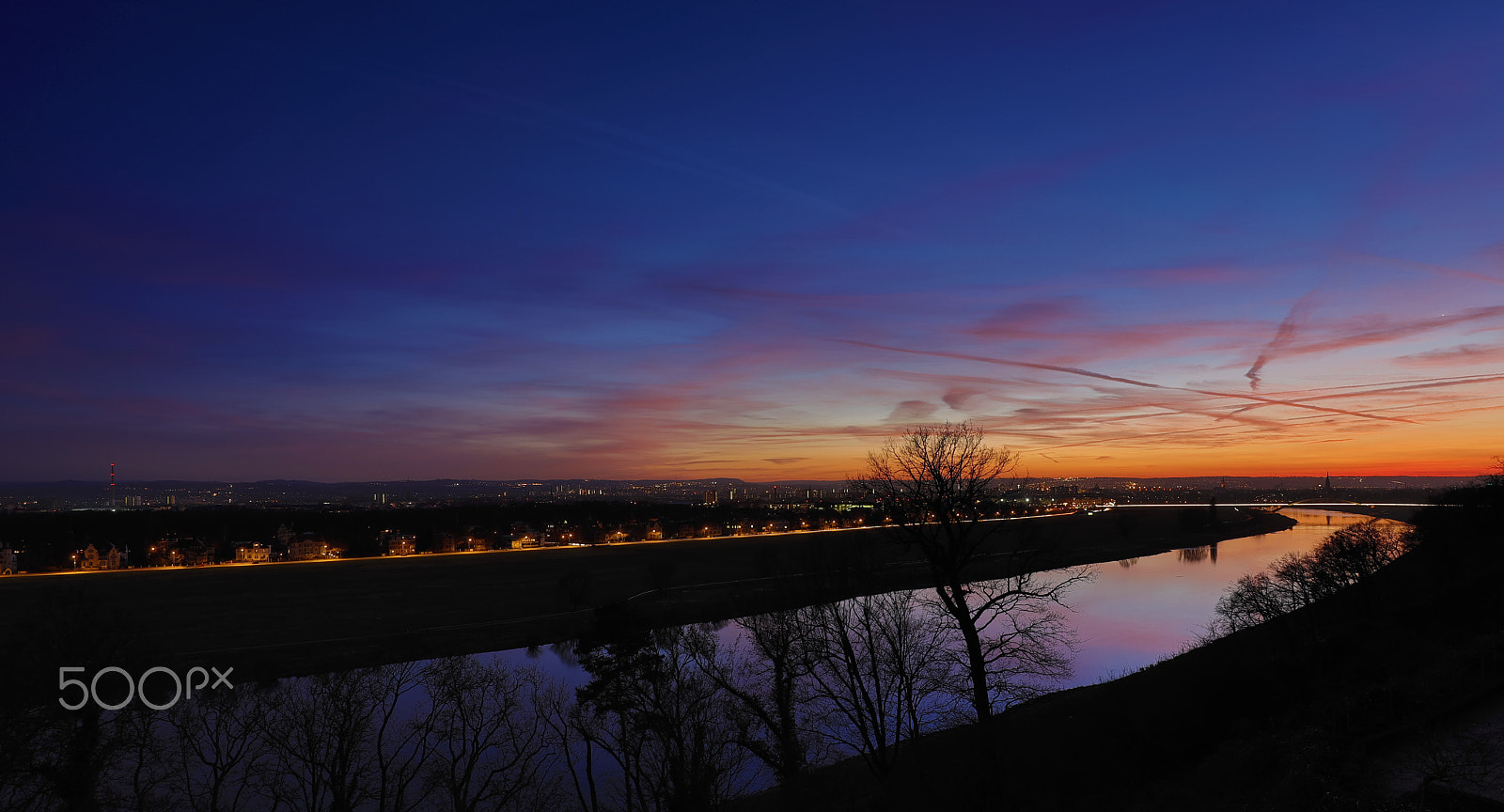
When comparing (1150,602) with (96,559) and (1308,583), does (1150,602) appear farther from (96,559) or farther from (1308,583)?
(96,559)

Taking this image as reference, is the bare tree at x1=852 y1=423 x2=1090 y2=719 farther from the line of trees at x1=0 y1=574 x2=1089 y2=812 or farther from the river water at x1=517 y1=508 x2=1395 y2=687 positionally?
the river water at x1=517 y1=508 x2=1395 y2=687

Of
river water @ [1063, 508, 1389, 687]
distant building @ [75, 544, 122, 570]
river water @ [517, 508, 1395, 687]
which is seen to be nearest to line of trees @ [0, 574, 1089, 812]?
river water @ [517, 508, 1395, 687]

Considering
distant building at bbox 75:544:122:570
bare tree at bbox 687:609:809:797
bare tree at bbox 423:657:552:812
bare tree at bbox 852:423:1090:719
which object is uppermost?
bare tree at bbox 852:423:1090:719

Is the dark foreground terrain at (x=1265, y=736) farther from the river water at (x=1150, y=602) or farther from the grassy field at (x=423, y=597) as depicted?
the river water at (x=1150, y=602)

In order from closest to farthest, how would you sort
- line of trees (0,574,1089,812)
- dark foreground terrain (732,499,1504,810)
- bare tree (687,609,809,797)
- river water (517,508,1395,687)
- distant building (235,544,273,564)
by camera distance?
dark foreground terrain (732,499,1504,810) → line of trees (0,574,1089,812) → bare tree (687,609,809,797) → river water (517,508,1395,687) → distant building (235,544,273,564)

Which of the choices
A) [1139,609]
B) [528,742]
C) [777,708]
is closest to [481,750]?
[528,742]

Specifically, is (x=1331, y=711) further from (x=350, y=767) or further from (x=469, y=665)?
(x=469, y=665)

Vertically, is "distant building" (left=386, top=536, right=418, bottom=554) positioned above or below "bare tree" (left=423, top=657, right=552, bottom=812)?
below

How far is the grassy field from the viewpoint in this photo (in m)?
29.9

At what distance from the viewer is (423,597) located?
223 ft

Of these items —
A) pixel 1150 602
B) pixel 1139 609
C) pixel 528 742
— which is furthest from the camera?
pixel 1150 602

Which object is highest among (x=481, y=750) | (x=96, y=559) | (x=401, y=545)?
(x=481, y=750)

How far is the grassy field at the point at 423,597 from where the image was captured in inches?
1178

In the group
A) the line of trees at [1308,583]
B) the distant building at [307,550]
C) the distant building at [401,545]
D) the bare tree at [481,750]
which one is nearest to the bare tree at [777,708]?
the bare tree at [481,750]
